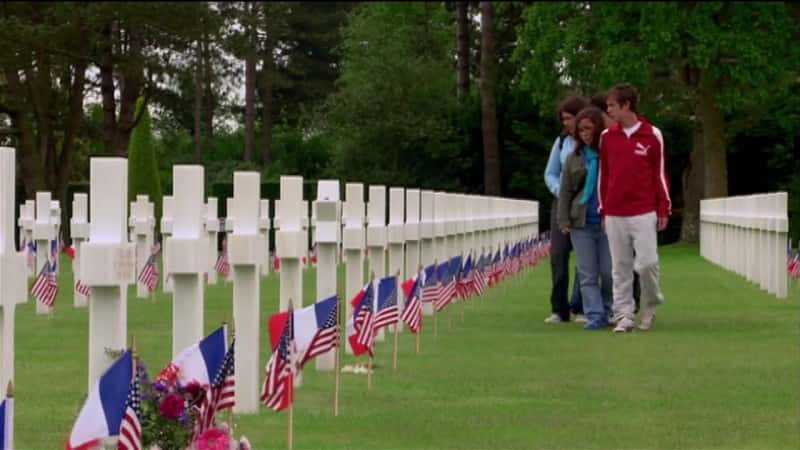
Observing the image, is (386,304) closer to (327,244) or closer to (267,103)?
(327,244)

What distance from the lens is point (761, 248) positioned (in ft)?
90.2

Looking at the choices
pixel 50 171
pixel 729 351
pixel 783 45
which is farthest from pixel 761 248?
pixel 50 171

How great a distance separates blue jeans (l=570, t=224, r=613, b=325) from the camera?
63.3 feet

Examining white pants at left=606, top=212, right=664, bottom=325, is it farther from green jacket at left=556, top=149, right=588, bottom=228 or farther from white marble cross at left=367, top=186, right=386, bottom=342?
white marble cross at left=367, top=186, right=386, bottom=342

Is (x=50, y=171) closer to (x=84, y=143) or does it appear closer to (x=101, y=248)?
(x=84, y=143)

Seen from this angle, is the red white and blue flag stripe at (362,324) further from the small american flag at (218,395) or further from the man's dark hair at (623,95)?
Answer: the man's dark hair at (623,95)

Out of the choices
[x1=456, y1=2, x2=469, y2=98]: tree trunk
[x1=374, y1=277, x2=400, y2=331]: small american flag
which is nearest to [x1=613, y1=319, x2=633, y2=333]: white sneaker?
[x1=374, y1=277, x2=400, y2=331]: small american flag

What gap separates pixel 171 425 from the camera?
8.23 metres

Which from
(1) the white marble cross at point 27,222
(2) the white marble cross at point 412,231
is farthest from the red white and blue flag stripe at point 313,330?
(1) the white marble cross at point 27,222

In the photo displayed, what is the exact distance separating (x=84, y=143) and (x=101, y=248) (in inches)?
2347

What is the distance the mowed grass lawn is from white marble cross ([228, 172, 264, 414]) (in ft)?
0.92

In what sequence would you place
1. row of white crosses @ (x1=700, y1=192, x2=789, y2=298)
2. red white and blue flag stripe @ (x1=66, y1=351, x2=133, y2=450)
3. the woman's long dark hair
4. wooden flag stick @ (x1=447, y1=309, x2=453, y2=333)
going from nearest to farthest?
red white and blue flag stripe @ (x1=66, y1=351, x2=133, y2=450) < the woman's long dark hair < wooden flag stick @ (x1=447, y1=309, x2=453, y2=333) < row of white crosses @ (x1=700, y1=192, x2=789, y2=298)

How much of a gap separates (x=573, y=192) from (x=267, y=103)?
43504 millimetres

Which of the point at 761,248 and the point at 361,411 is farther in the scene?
the point at 761,248
